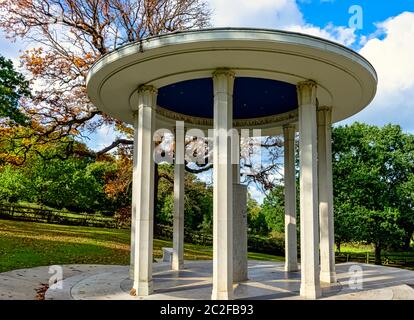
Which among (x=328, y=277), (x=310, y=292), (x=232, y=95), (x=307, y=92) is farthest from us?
(x=328, y=277)

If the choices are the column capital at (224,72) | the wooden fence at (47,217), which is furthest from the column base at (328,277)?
the wooden fence at (47,217)

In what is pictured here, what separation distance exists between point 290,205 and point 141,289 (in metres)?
7.03

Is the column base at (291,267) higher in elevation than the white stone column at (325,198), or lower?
lower

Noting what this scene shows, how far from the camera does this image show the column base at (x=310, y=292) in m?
9.88

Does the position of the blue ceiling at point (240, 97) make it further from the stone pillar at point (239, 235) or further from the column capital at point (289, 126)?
the stone pillar at point (239, 235)

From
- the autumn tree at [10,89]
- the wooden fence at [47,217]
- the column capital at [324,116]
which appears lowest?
the wooden fence at [47,217]

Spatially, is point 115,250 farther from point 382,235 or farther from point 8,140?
point 382,235

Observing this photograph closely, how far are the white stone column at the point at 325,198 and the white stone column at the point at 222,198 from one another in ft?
15.7

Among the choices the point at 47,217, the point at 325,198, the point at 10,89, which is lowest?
the point at 47,217

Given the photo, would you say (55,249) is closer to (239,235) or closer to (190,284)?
(190,284)

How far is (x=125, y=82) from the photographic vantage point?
1116 cm

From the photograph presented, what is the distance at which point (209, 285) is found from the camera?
→ 11.4m

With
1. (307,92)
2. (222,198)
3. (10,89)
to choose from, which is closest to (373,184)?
(307,92)

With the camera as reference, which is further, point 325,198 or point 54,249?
point 54,249
